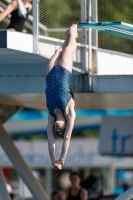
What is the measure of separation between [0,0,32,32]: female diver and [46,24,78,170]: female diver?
10.4 feet

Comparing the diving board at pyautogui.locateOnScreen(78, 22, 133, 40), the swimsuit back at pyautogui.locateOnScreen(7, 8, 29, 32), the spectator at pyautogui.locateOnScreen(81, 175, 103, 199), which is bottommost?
the spectator at pyautogui.locateOnScreen(81, 175, 103, 199)

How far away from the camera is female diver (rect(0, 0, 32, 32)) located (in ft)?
47.7

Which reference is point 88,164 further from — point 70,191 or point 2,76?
point 2,76

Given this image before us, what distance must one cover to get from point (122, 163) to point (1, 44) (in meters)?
17.7

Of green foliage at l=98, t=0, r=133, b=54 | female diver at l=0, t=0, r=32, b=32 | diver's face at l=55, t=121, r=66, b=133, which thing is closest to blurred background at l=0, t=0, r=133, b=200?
green foliage at l=98, t=0, r=133, b=54

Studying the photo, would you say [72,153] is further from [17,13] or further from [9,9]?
[9,9]

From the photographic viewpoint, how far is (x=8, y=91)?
51.9ft

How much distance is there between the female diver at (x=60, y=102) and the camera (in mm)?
11281

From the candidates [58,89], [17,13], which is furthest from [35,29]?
[58,89]

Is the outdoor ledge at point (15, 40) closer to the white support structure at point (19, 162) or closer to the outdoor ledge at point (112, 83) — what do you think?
the outdoor ledge at point (112, 83)

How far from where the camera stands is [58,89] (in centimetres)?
1138

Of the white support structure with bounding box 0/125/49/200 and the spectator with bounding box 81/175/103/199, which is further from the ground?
the white support structure with bounding box 0/125/49/200

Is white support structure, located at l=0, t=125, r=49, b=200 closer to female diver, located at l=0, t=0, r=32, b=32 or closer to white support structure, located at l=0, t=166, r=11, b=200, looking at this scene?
white support structure, located at l=0, t=166, r=11, b=200

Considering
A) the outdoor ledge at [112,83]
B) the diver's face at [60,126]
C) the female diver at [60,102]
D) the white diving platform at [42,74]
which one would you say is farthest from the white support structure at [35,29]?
the diver's face at [60,126]
